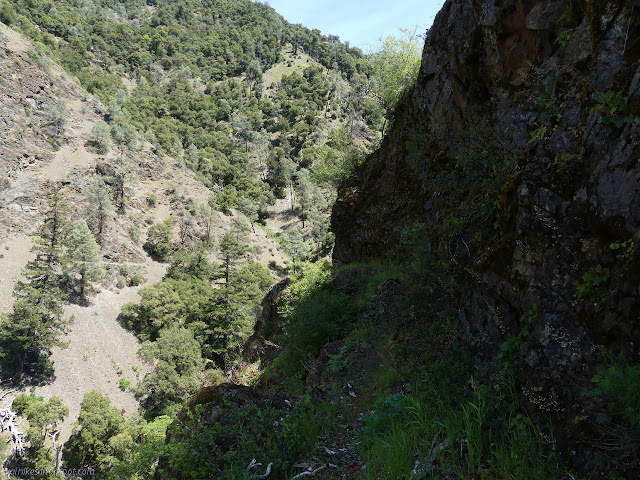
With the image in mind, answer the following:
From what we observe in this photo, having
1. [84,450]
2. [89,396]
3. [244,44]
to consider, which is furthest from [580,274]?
[244,44]

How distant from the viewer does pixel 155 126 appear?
8419 centimetres

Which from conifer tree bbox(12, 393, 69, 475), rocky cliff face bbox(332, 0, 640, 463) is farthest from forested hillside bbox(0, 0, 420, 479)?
rocky cliff face bbox(332, 0, 640, 463)

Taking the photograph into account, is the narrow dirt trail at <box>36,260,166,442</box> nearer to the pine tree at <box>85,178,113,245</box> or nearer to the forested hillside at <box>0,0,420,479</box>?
the forested hillside at <box>0,0,420,479</box>

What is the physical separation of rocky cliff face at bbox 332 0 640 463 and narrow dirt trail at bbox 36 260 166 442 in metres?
33.4

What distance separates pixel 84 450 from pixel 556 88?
103 ft

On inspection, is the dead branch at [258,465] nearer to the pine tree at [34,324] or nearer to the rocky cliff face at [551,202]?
the rocky cliff face at [551,202]

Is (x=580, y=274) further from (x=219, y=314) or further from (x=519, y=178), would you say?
(x=219, y=314)

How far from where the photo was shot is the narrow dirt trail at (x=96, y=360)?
103 ft

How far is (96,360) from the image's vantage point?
1379 inches

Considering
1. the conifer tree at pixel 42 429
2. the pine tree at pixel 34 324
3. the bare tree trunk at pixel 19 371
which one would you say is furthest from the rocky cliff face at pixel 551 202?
the bare tree trunk at pixel 19 371

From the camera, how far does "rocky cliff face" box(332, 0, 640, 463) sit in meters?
2.76

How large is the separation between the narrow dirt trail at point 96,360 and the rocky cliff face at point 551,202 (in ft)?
109

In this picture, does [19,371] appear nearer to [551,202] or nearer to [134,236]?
[134,236]

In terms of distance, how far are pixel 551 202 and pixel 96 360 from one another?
1667 inches
